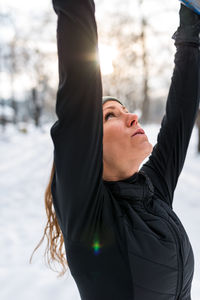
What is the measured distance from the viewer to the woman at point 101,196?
0.75m

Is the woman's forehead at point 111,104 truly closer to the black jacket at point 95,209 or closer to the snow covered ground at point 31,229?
the black jacket at point 95,209

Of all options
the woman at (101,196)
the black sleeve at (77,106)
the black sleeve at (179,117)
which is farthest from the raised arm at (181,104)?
the black sleeve at (77,106)

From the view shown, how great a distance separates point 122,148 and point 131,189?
0.50 ft

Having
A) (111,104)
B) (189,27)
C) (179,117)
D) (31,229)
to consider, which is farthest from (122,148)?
(31,229)

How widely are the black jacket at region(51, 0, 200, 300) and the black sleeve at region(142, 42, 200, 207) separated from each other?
0.75ft

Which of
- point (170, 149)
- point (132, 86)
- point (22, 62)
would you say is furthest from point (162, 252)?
point (132, 86)

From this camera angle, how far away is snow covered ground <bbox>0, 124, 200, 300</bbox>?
8.00 feet

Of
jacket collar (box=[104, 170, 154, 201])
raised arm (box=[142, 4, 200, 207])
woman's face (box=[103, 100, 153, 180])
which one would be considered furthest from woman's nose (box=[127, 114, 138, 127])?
raised arm (box=[142, 4, 200, 207])

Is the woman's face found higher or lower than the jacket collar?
higher

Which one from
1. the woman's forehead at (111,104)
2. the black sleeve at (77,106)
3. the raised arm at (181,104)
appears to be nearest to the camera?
the black sleeve at (77,106)

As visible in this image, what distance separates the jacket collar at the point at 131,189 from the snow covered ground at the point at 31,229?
544 mm

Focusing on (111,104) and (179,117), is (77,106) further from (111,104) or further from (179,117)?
(179,117)

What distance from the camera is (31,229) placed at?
381cm

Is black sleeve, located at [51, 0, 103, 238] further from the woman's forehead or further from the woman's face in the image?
the woman's forehead
